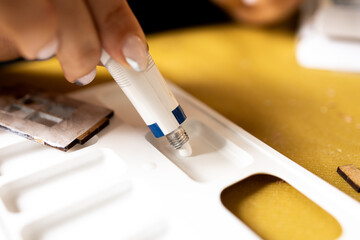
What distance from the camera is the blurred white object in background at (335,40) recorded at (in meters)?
0.59

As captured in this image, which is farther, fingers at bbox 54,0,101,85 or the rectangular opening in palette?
the rectangular opening in palette

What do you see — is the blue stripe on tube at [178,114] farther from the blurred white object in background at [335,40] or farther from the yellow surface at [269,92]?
Result: the blurred white object in background at [335,40]

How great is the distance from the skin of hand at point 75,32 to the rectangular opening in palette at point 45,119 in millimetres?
96

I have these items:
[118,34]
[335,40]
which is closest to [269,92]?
[335,40]

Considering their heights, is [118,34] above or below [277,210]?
above

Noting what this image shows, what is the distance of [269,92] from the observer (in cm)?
53

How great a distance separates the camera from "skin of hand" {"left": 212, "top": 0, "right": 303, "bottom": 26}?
28.1 inches

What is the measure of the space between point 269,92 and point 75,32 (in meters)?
0.32

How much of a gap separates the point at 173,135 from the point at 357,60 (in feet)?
1.29

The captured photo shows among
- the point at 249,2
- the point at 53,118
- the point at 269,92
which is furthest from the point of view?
the point at 249,2

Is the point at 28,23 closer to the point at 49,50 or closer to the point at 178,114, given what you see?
the point at 49,50

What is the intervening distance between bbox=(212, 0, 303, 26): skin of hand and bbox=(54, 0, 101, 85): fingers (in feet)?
1.56

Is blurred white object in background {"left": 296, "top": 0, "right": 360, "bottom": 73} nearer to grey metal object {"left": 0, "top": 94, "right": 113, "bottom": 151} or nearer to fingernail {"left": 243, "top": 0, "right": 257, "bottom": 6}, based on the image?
fingernail {"left": 243, "top": 0, "right": 257, "bottom": 6}

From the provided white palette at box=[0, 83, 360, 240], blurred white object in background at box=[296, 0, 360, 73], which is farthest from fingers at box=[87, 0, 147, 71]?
blurred white object in background at box=[296, 0, 360, 73]
